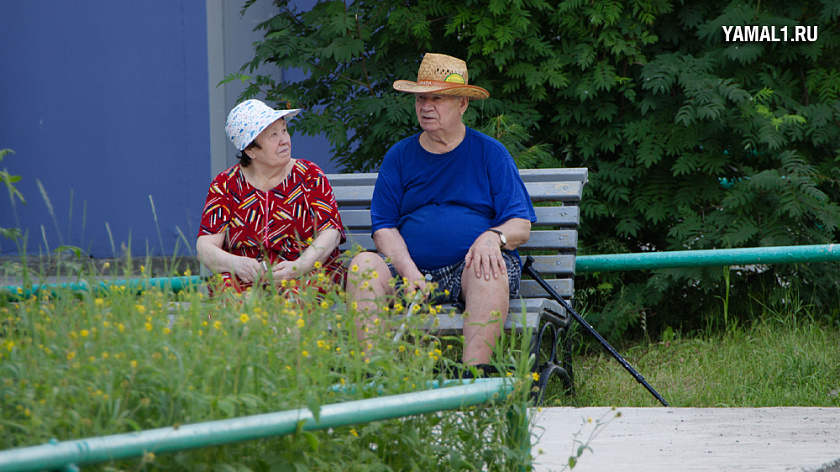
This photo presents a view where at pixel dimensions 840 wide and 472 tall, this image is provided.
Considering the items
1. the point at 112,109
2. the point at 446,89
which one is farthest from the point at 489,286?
the point at 112,109

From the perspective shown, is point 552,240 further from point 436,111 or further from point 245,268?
point 245,268

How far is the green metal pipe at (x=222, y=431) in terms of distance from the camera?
132 cm

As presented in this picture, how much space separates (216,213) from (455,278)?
1041mm

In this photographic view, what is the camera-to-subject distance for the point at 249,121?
342 cm

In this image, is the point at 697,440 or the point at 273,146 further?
the point at 273,146

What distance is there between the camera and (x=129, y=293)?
2.04 meters

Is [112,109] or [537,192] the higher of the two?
[112,109]

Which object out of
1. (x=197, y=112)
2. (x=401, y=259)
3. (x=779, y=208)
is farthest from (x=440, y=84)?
(x=197, y=112)

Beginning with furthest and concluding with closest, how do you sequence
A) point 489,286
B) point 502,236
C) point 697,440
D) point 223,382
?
point 502,236, point 489,286, point 697,440, point 223,382

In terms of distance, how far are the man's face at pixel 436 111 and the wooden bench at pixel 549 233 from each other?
588mm

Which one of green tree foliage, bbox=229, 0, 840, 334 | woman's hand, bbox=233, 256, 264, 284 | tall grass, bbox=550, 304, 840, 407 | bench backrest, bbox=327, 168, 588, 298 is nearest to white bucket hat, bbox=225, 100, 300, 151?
woman's hand, bbox=233, 256, 264, 284

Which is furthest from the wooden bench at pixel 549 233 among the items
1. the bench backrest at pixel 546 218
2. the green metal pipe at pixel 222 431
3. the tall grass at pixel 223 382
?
the green metal pipe at pixel 222 431

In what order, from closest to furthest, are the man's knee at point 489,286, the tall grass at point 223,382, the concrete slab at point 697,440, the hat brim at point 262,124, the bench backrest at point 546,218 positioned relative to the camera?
the tall grass at point 223,382 → the concrete slab at point 697,440 → the man's knee at point 489,286 → the hat brim at point 262,124 → the bench backrest at point 546,218

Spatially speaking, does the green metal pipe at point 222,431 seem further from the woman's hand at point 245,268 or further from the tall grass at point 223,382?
the woman's hand at point 245,268
